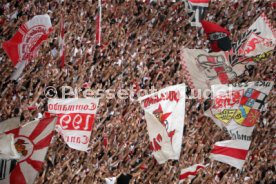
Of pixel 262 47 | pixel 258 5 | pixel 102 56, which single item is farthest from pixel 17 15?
pixel 258 5

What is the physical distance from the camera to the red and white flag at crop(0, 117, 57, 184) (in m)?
10.2

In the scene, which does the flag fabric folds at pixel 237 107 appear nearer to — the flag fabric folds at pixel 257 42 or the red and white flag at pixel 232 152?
the red and white flag at pixel 232 152

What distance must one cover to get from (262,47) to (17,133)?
26.5ft

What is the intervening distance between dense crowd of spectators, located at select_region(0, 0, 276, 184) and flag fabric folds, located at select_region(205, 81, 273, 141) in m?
0.85

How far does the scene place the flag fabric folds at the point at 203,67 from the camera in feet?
46.5

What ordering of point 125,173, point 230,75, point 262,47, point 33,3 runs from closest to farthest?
point 125,173
point 33,3
point 230,75
point 262,47

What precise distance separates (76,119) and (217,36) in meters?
5.05

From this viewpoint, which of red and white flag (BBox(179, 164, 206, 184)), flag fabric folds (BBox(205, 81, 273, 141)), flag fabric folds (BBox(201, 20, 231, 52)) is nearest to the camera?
red and white flag (BBox(179, 164, 206, 184))

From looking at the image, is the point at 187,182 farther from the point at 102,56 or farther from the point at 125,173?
the point at 102,56

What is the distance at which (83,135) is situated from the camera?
11367 mm

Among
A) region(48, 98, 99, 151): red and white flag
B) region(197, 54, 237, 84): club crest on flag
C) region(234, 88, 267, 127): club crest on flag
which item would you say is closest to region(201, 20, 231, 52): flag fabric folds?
region(197, 54, 237, 84): club crest on flag

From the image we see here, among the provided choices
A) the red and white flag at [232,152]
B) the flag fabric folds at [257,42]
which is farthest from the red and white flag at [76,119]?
the flag fabric folds at [257,42]

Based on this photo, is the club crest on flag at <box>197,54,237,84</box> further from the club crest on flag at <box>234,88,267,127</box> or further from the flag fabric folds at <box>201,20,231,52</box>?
the club crest on flag at <box>234,88,267,127</box>

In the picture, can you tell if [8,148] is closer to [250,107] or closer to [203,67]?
[203,67]
